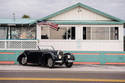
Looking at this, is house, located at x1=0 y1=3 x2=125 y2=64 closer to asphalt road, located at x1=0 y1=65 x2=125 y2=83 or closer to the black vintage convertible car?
the black vintage convertible car

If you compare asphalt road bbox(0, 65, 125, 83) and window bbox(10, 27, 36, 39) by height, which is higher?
window bbox(10, 27, 36, 39)

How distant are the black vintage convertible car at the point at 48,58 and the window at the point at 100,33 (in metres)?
9.83

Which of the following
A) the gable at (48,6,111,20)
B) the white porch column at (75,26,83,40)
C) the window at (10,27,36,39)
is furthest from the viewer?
the window at (10,27,36,39)

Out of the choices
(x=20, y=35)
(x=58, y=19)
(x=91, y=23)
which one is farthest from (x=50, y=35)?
(x=20, y=35)

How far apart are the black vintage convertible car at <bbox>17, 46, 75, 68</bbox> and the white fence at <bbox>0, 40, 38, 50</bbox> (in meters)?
4.14

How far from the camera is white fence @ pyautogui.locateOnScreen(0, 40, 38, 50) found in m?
22.5

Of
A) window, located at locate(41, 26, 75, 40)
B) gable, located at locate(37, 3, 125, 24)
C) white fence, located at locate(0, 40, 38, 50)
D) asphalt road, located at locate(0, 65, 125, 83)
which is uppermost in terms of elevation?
gable, located at locate(37, 3, 125, 24)

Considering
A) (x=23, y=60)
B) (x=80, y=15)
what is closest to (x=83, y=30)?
(x=80, y=15)

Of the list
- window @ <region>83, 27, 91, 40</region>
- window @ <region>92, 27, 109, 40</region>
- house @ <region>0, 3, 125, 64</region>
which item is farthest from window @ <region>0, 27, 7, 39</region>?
window @ <region>92, 27, 109, 40</region>

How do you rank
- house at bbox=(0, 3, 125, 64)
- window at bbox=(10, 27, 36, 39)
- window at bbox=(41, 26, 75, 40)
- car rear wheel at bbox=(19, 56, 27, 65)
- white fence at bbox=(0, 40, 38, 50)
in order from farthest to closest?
1. window at bbox=(10, 27, 36, 39)
2. window at bbox=(41, 26, 75, 40)
3. house at bbox=(0, 3, 125, 64)
4. white fence at bbox=(0, 40, 38, 50)
5. car rear wheel at bbox=(19, 56, 27, 65)

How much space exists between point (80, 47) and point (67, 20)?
3.08 m

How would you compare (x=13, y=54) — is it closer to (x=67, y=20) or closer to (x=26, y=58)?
(x=26, y=58)

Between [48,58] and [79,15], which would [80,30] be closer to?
[79,15]

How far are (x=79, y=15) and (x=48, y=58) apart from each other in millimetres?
11220
